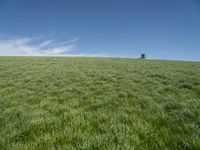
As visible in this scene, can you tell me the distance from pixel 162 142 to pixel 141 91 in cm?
540

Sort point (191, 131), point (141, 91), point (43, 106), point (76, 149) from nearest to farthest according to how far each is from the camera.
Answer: point (76, 149) → point (191, 131) → point (43, 106) → point (141, 91)

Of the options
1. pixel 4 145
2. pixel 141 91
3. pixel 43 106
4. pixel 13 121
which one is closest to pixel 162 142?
pixel 4 145

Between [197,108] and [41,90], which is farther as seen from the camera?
[41,90]

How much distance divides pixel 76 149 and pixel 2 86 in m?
9.27

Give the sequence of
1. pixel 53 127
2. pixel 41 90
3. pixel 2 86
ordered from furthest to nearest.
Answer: pixel 2 86
pixel 41 90
pixel 53 127

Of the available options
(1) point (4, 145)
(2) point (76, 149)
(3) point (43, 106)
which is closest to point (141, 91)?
(3) point (43, 106)

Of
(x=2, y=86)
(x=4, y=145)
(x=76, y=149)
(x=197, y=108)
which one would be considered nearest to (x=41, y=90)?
(x=2, y=86)

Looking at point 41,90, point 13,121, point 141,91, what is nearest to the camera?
point 13,121

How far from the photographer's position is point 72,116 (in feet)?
19.1

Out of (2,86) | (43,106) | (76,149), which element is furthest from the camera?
(2,86)

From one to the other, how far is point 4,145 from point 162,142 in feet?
11.5

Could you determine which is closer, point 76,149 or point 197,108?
point 76,149

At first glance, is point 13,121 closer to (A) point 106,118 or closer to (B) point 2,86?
(A) point 106,118

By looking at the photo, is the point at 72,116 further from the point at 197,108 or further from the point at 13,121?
the point at 197,108
